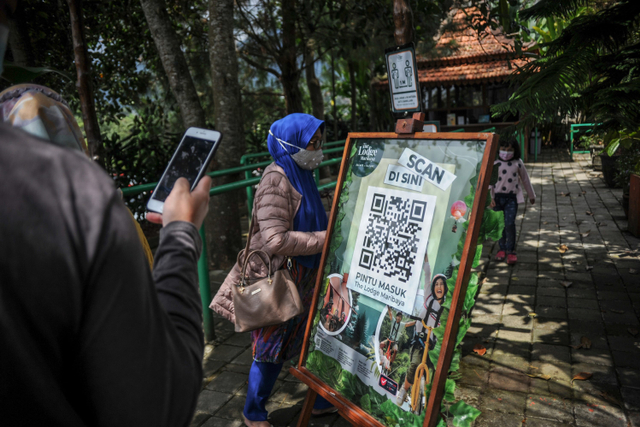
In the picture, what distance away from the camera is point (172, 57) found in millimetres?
5391

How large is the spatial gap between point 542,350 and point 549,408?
83 centimetres

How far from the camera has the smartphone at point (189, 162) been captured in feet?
4.31

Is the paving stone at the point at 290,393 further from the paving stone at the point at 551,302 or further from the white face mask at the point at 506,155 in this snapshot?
the white face mask at the point at 506,155

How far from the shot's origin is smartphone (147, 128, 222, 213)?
1.31 meters

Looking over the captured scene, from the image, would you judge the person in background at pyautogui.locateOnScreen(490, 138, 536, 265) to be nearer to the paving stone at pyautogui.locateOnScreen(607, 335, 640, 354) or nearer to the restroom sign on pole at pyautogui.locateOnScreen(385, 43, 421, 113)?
the paving stone at pyautogui.locateOnScreen(607, 335, 640, 354)

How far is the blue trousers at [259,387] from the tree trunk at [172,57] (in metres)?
3.49

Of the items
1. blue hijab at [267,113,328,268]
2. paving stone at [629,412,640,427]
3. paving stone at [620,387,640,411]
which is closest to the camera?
blue hijab at [267,113,328,268]

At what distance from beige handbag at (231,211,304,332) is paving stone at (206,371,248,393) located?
1.07m

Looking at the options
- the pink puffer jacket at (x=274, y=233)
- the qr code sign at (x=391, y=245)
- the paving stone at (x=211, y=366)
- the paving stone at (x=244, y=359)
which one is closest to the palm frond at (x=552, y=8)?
the qr code sign at (x=391, y=245)

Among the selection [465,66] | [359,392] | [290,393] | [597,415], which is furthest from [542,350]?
[465,66]

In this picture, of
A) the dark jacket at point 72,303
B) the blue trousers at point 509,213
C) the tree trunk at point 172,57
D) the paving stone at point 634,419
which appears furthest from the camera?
the blue trousers at point 509,213

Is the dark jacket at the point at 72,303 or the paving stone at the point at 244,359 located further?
the paving stone at the point at 244,359

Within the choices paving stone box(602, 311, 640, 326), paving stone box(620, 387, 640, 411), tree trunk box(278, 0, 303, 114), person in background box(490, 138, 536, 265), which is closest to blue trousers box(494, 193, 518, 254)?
person in background box(490, 138, 536, 265)

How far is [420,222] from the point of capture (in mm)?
2043
